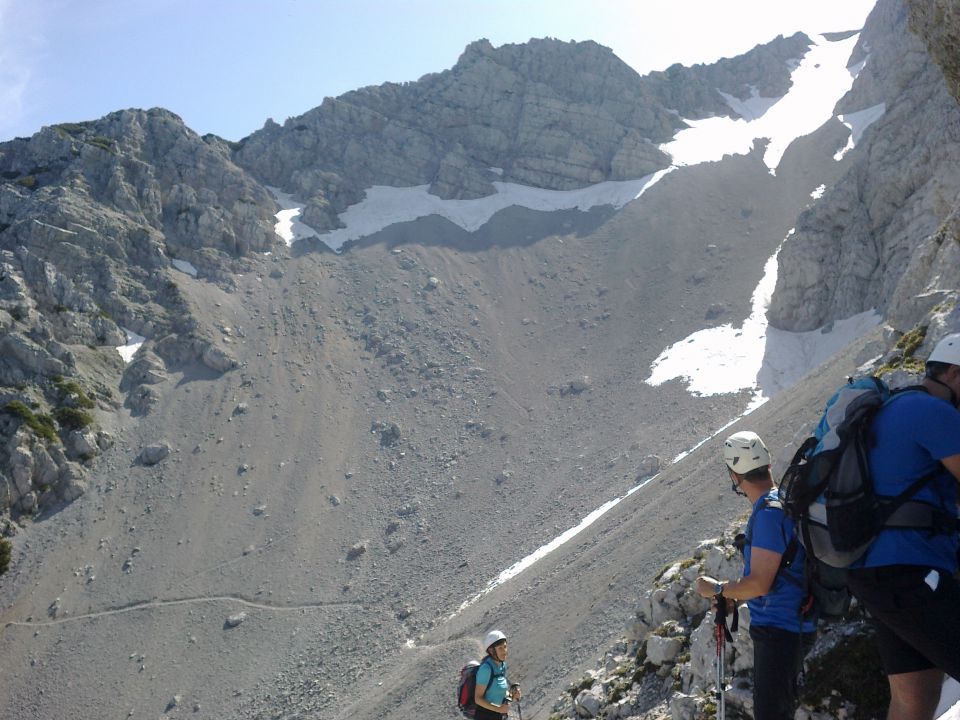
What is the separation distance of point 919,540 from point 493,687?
6.60 meters

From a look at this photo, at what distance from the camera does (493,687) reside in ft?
30.3

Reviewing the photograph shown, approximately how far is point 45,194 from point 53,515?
33.6 meters

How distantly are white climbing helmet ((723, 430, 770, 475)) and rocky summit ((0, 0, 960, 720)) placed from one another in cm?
229

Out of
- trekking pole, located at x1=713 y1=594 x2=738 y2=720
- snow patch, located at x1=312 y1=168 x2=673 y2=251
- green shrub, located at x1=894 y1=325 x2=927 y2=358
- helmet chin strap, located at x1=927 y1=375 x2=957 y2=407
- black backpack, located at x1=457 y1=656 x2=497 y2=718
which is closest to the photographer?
helmet chin strap, located at x1=927 y1=375 x2=957 y2=407

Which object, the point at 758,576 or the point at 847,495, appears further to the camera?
the point at 758,576

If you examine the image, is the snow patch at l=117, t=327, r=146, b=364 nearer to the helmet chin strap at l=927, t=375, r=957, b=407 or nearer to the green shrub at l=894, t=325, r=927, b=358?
the green shrub at l=894, t=325, r=927, b=358

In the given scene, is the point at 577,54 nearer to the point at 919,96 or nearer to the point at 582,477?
the point at 919,96

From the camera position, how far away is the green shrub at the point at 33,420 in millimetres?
48656

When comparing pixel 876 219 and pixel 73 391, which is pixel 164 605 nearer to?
pixel 73 391

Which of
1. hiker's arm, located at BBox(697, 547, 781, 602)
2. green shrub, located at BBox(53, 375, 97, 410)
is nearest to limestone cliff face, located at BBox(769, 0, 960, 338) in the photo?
hiker's arm, located at BBox(697, 547, 781, 602)

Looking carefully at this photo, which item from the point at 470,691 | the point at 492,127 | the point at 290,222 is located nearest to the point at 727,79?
the point at 492,127

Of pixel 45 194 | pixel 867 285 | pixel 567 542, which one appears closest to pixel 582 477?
pixel 567 542

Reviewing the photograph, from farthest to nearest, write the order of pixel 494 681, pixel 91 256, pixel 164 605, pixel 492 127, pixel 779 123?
pixel 492 127 < pixel 779 123 < pixel 91 256 < pixel 164 605 < pixel 494 681

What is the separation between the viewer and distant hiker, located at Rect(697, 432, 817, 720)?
5109mm
